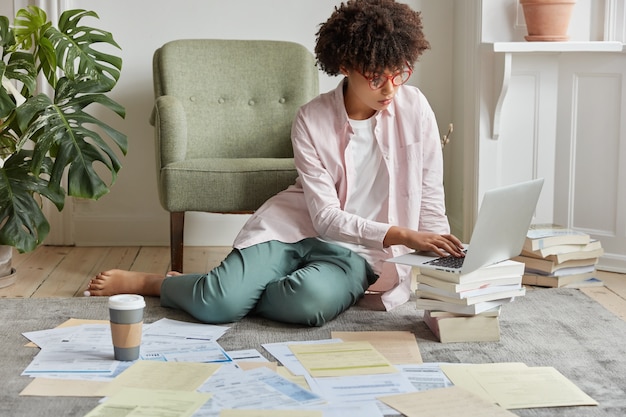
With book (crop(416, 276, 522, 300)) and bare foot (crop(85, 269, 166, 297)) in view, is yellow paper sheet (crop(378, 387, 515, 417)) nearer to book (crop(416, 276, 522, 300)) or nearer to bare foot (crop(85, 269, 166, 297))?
book (crop(416, 276, 522, 300))

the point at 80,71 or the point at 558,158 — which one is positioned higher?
the point at 80,71

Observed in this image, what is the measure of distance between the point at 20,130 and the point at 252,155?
34.7 inches

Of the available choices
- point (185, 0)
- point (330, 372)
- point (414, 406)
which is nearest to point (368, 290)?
point (330, 372)

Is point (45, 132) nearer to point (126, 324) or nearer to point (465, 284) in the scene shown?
point (126, 324)

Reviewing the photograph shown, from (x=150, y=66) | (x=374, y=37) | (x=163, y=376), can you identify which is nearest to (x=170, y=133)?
(x=150, y=66)

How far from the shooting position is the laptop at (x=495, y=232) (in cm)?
212

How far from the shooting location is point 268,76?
3582mm

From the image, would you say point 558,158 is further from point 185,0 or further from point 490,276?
point 185,0

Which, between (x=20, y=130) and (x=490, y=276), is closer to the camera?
(x=490, y=276)

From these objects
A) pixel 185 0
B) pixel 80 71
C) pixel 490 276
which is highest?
pixel 185 0

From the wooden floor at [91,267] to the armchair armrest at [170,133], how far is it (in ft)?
1.56

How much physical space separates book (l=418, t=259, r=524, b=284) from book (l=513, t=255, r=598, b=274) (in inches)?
28.3

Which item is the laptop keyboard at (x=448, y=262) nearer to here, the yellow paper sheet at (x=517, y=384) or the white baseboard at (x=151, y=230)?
the yellow paper sheet at (x=517, y=384)

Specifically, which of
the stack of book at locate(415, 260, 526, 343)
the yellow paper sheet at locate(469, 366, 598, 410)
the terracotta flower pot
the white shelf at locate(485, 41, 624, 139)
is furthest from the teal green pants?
the terracotta flower pot
